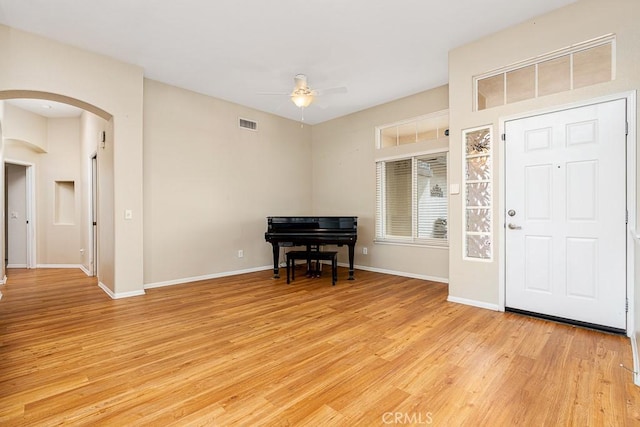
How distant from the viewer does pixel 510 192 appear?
3305 mm

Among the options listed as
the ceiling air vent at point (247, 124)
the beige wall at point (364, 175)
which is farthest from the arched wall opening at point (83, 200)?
the beige wall at point (364, 175)

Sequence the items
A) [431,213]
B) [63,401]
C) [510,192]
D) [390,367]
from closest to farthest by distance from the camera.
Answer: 1. [63,401]
2. [390,367]
3. [510,192]
4. [431,213]

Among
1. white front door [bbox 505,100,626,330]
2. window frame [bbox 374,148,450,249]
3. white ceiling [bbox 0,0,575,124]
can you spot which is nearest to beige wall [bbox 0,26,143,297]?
white ceiling [bbox 0,0,575,124]

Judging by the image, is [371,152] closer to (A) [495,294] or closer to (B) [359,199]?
(B) [359,199]

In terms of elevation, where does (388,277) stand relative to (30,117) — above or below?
below

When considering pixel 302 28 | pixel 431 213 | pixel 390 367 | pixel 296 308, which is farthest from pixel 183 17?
pixel 431 213

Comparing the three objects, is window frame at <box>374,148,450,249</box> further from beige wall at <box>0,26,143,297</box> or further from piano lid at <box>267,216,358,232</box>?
beige wall at <box>0,26,143,297</box>

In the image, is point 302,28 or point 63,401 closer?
point 63,401

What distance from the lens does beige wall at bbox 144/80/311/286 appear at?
4551mm

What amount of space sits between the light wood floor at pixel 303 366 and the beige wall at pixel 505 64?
0.42m

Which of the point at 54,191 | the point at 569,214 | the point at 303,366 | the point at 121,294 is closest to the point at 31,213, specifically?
the point at 54,191

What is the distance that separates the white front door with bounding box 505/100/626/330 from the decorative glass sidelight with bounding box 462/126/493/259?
0.69 feet

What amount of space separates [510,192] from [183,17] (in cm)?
401

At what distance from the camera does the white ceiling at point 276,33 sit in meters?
2.91
